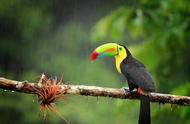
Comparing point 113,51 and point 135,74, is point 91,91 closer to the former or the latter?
point 135,74

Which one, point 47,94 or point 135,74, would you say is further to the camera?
point 135,74

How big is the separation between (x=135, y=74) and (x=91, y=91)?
0.32 metres

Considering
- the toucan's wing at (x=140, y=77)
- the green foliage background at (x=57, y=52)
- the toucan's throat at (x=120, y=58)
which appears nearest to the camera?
the toucan's wing at (x=140, y=77)

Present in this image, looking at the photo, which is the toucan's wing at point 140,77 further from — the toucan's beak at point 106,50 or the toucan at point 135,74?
the toucan's beak at point 106,50

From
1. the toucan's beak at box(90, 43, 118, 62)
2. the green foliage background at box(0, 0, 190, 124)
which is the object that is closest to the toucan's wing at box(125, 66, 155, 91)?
the toucan's beak at box(90, 43, 118, 62)

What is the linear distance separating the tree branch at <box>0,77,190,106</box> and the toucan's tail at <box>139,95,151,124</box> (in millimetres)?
49

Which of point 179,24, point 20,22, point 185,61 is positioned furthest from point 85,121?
point 179,24

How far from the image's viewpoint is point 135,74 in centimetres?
428

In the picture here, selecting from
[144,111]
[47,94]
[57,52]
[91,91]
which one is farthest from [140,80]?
[57,52]

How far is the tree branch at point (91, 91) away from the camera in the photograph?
156 inches

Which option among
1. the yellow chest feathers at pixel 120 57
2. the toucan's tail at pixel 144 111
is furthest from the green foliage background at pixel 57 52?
the toucan's tail at pixel 144 111

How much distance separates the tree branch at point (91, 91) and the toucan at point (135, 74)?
58 mm

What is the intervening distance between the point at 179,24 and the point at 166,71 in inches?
35.0

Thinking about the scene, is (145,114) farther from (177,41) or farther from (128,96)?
(177,41)
